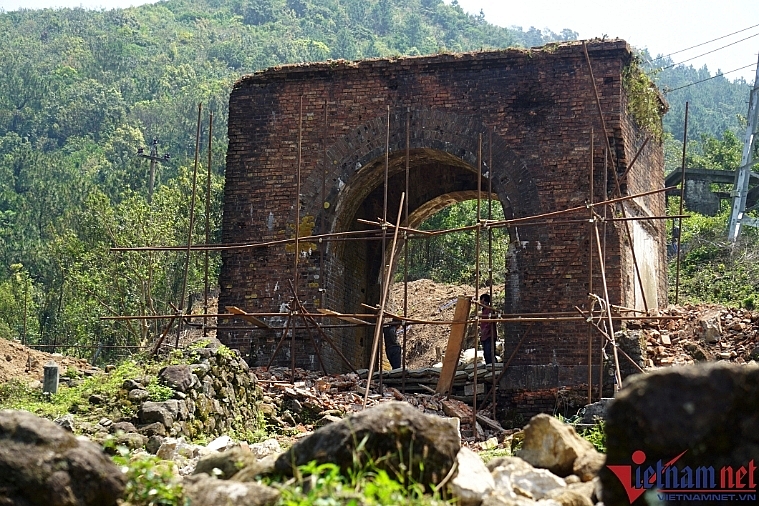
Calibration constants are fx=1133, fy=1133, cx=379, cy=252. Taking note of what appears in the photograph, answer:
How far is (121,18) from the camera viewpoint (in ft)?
323

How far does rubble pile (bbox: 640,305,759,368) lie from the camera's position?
1381 cm

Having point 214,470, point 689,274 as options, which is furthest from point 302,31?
point 214,470

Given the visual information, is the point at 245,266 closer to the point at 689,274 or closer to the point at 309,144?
the point at 309,144

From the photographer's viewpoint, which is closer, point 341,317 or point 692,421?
point 692,421

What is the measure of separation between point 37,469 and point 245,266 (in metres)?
10.6

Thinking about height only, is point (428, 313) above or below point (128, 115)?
below

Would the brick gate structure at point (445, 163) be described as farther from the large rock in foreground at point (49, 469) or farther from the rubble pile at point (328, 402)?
the large rock in foreground at point (49, 469)

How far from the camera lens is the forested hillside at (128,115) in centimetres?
3066

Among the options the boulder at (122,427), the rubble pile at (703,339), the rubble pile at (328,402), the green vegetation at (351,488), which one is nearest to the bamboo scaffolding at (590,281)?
the rubble pile at (703,339)

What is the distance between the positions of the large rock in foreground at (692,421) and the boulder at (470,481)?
2.45ft

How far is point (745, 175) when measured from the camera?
2447cm

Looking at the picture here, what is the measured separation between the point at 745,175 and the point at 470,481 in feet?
68.1
